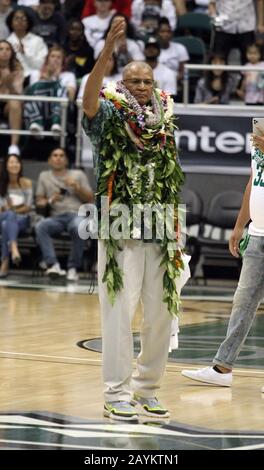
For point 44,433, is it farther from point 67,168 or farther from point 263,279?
point 67,168

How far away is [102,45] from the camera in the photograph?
16.5 metres

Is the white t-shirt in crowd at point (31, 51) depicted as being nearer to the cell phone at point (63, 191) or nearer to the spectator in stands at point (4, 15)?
the spectator in stands at point (4, 15)

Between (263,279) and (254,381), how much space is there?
82 cm

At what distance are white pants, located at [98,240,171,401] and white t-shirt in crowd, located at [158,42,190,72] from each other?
9984 millimetres

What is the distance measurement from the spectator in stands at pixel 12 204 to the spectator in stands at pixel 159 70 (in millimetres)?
2280

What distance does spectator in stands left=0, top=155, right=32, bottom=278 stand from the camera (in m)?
14.7

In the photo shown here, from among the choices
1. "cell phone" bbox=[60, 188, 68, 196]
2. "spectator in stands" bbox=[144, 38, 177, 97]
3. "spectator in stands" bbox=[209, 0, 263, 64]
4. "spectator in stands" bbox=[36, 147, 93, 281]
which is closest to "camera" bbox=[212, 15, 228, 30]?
"spectator in stands" bbox=[209, 0, 263, 64]

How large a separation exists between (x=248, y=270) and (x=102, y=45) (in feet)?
31.5

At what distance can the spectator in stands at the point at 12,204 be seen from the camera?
14.7 m

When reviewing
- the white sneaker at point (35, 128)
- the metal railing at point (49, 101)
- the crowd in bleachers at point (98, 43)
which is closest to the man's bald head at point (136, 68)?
the crowd in bleachers at point (98, 43)

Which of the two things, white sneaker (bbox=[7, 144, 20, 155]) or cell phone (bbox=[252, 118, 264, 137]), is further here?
white sneaker (bbox=[7, 144, 20, 155])

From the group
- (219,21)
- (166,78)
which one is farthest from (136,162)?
(219,21)

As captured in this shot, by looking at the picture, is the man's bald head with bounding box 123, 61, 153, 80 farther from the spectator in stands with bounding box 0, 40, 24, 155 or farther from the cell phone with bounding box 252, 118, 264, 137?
the spectator in stands with bounding box 0, 40, 24, 155

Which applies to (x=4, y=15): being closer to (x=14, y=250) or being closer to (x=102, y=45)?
(x=102, y=45)
